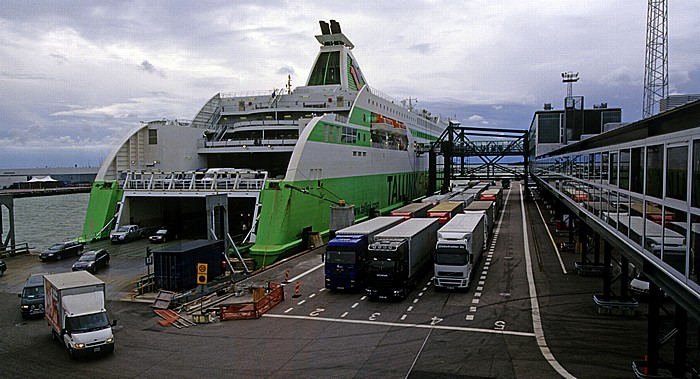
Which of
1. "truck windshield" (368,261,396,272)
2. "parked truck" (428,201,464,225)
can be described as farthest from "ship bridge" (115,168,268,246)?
"truck windshield" (368,261,396,272)

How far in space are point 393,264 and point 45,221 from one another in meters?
56.1

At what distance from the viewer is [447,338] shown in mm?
14641

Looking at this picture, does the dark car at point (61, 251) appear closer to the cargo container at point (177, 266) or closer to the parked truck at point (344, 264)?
the cargo container at point (177, 266)

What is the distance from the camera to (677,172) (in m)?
8.12

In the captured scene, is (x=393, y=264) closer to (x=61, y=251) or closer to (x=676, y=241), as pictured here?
(x=676, y=241)

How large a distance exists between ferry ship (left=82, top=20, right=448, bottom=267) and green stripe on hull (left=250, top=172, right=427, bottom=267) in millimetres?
59

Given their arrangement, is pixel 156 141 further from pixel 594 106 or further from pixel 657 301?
pixel 594 106

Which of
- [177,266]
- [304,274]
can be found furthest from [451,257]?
[177,266]

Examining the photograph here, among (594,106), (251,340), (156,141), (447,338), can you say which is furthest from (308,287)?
(594,106)

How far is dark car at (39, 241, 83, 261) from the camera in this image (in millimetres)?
25891

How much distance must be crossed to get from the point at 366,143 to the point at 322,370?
3366 cm

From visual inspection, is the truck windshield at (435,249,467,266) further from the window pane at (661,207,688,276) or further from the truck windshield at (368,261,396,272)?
the window pane at (661,207,688,276)

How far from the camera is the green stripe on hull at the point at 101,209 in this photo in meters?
29.9

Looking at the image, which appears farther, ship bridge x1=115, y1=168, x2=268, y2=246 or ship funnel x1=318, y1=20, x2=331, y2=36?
ship funnel x1=318, y1=20, x2=331, y2=36
